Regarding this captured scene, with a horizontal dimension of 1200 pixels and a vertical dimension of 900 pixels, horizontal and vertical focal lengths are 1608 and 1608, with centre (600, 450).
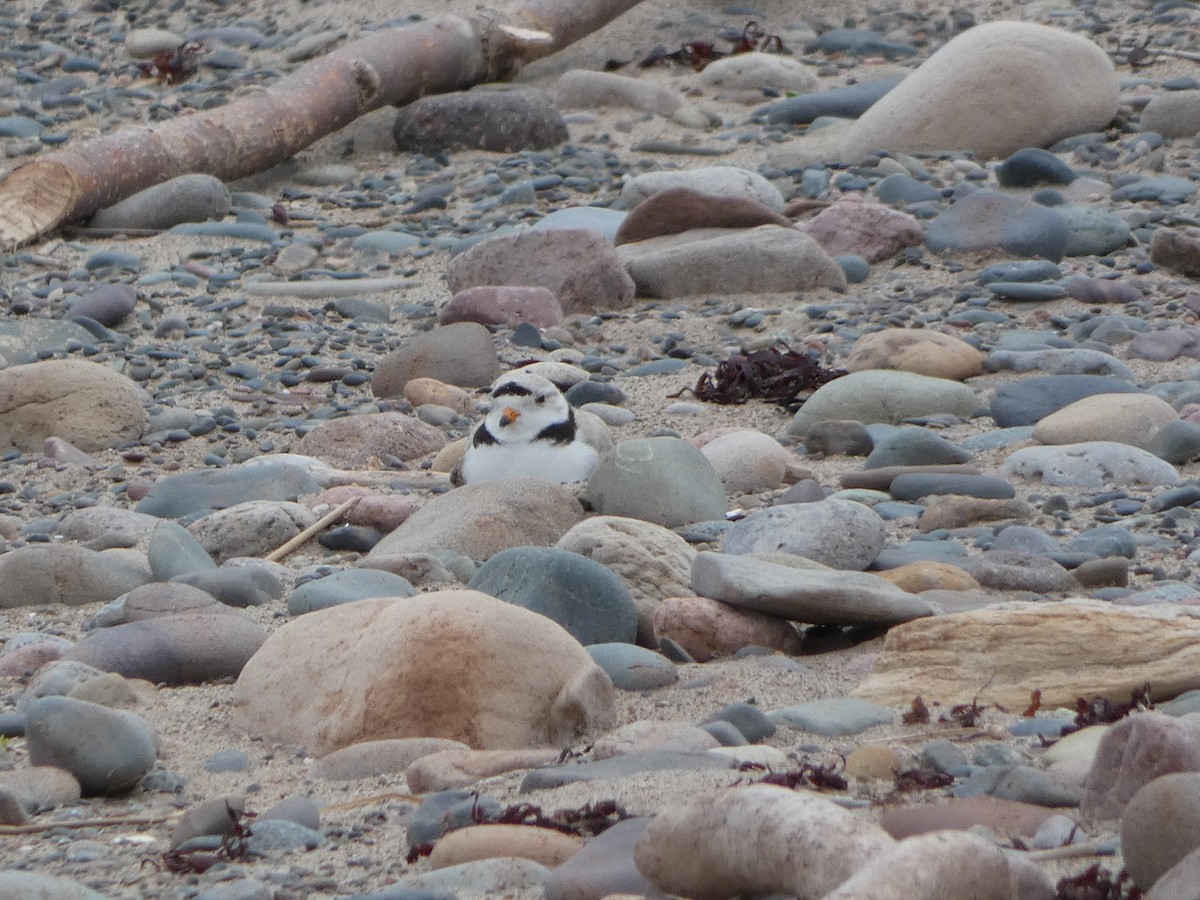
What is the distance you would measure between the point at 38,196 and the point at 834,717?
22.1ft

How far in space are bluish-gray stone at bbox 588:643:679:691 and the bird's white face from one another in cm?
184

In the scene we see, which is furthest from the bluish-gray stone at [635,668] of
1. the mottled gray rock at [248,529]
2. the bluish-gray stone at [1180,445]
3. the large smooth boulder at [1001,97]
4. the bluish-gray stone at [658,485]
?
the large smooth boulder at [1001,97]

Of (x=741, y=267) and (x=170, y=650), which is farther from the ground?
(x=170, y=650)

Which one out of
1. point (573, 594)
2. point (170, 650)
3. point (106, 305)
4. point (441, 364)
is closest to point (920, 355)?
point (441, 364)

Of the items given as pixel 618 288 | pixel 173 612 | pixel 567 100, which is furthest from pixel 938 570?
pixel 567 100

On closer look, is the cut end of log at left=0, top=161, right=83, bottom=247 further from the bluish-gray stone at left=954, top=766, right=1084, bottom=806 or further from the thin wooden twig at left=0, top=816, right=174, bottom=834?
the bluish-gray stone at left=954, top=766, right=1084, bottom=806

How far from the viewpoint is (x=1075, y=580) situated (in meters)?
4.11

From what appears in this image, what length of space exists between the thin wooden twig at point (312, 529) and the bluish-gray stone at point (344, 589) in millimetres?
654

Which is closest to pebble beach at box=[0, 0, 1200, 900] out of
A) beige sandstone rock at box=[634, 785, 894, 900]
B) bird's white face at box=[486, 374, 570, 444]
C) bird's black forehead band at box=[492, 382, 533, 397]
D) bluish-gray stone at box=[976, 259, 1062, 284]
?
beige sandstone rock at box=[634, 785, 894, 900]

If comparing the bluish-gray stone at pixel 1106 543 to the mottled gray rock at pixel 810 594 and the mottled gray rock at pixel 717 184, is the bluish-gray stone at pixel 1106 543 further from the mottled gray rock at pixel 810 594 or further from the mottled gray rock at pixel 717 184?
the mottled gray rock at pixel 717 184

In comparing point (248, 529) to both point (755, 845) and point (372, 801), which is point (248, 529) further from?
point (755, 845)

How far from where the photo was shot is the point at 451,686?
3254 mm

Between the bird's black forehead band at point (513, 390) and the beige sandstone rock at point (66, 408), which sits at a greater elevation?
the bird's black forehead band at point (513, 390)

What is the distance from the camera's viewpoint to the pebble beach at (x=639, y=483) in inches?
102
